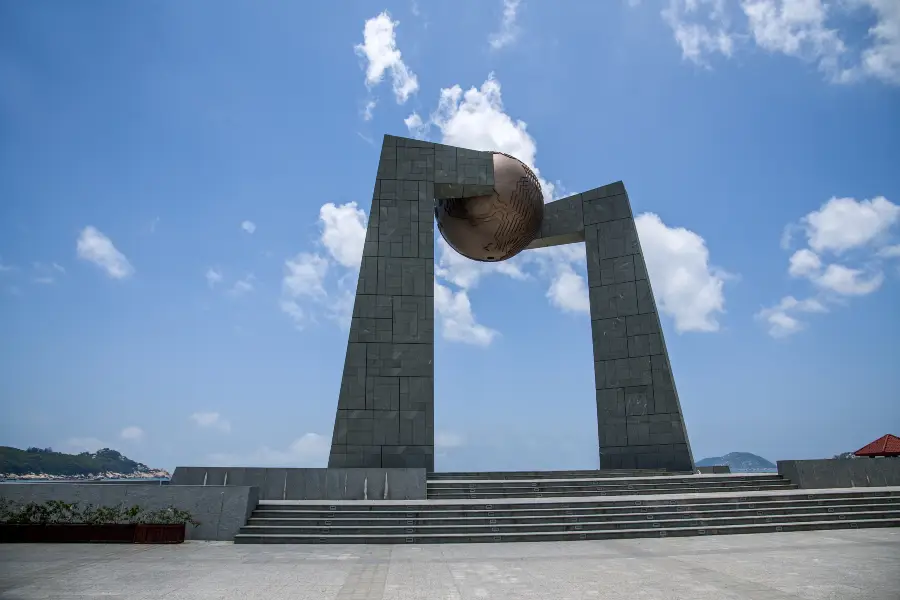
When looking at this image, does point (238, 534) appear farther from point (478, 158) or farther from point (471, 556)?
point (478, 158)

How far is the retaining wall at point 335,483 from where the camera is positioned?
49.0 feet

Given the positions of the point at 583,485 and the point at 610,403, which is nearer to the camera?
the point at 583,485

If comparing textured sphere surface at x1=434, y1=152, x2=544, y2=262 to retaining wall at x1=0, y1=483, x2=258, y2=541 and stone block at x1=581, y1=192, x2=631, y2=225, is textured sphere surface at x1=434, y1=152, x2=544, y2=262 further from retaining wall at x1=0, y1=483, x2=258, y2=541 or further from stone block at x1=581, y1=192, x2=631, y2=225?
retaining wall at x1=0, y1=483, x2=258, y2=541

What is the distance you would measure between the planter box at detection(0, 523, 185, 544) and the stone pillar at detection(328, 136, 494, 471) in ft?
24.6

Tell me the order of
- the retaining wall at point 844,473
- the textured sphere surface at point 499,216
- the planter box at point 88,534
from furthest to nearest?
the textured sphere surface at point 499,216 → the retaining wall at point 844,473 → the planter box at point 88,534

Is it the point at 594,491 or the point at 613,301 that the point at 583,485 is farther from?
the point at 613,301

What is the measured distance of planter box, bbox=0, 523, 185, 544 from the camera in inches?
451

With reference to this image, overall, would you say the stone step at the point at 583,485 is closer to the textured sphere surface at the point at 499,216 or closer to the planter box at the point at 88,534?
the planter box at the point at 88,534

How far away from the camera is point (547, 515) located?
12828 mm

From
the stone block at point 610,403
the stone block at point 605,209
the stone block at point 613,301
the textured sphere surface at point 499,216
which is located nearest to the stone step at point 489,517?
the stone block at point 610,403

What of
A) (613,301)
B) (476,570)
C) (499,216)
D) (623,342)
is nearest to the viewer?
(476,570)

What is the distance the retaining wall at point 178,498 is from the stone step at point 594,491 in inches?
189

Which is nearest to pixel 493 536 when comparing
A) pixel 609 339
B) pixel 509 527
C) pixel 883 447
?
pixel 509 527

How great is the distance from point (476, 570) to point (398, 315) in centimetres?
1200
